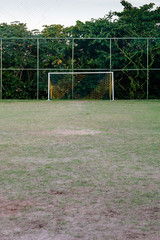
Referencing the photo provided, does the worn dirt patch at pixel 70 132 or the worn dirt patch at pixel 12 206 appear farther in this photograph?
the worn dirt patch at pixel 70 132

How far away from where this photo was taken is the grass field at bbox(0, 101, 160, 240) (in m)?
2.34

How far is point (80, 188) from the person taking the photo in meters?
3.28

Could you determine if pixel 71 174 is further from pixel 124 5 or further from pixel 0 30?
pixel 124 5

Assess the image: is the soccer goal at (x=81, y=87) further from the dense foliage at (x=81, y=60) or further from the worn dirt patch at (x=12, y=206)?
the worn dirt patch at (x=12, y=206)

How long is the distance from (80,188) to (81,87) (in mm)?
16816

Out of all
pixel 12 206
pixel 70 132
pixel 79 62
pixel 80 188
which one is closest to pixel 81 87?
pixel 79 62

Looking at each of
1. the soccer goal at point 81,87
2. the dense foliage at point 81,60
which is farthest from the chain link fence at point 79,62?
the soccer goal at point 81,87

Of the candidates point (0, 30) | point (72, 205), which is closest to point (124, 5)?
point (0, 30)

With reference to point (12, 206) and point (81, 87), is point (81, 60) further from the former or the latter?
point (12, 206)

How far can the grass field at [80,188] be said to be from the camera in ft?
7.69

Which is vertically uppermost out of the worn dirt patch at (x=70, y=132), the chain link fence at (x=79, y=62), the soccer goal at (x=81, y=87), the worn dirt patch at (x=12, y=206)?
the chain link fence at (x=79, y=62)

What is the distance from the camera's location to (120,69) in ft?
66.2

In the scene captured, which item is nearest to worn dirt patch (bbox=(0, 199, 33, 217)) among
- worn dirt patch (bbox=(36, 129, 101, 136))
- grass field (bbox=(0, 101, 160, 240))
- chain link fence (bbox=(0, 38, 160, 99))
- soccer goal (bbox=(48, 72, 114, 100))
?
grass field (bbox=(0, 101, 160, 240))

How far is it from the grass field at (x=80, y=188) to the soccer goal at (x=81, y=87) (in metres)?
13.6
